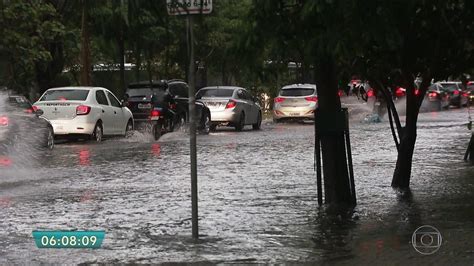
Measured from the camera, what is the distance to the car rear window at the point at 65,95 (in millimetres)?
24688

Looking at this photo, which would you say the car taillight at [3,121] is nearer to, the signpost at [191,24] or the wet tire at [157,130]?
the wet tire at [157,130]

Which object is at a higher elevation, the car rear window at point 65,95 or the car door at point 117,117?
the car rear window at point 65,95

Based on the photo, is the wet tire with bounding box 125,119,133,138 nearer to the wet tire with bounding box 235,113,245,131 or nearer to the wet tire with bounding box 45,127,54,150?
the wet tire with bounding box 45,127,54,150

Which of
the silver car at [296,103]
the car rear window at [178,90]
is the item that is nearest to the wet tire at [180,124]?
the car rear window at [178,90]

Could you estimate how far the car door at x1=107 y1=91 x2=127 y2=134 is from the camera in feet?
84.4

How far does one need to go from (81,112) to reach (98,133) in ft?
3.20

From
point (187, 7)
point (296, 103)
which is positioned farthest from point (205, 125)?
point (187, 7)

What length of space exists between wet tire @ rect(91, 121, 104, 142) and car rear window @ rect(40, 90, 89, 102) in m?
0.84

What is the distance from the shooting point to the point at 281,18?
9.51m

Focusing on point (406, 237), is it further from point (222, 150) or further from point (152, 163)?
point (222, 150)

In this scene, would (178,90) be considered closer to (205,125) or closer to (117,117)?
(205,125)

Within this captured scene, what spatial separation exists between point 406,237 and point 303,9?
2.55 metres

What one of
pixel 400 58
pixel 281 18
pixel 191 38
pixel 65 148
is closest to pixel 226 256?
pixel 191 38
